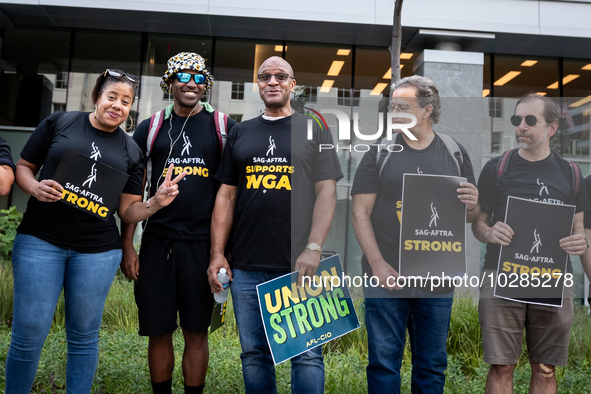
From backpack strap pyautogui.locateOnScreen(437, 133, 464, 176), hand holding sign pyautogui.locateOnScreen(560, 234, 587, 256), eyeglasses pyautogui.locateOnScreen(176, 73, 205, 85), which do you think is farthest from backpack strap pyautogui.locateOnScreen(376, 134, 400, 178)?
eyeglasses pyautogui.locateOnScreen(176, 73, 205, 85)

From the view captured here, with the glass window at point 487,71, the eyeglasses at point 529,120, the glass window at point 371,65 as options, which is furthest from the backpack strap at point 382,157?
the glass window at point 487,71

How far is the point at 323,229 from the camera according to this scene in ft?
9.20

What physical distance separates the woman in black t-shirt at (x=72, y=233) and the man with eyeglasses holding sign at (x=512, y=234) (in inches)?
76.2

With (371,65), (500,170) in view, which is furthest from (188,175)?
(371,65)

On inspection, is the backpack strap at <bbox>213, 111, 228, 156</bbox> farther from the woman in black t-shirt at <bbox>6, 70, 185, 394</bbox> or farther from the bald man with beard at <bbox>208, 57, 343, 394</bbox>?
the woman in black t-shirt at <bbox>6, 70, 185, 394</bbox>

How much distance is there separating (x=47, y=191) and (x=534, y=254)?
2.84 metres

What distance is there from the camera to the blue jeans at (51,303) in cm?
266

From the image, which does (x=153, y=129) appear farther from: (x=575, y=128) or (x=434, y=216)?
(x=575, y=128)

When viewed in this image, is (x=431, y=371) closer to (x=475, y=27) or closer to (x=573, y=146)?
(x=573, y=146)

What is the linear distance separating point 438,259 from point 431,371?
68 cm

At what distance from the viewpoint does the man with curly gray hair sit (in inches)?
111

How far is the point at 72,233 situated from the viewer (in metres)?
2.72

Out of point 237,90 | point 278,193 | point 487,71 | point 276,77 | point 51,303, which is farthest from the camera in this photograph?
point 487,71

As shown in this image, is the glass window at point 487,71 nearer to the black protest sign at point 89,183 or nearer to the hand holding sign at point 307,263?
the hand holding sign at point 307,263
